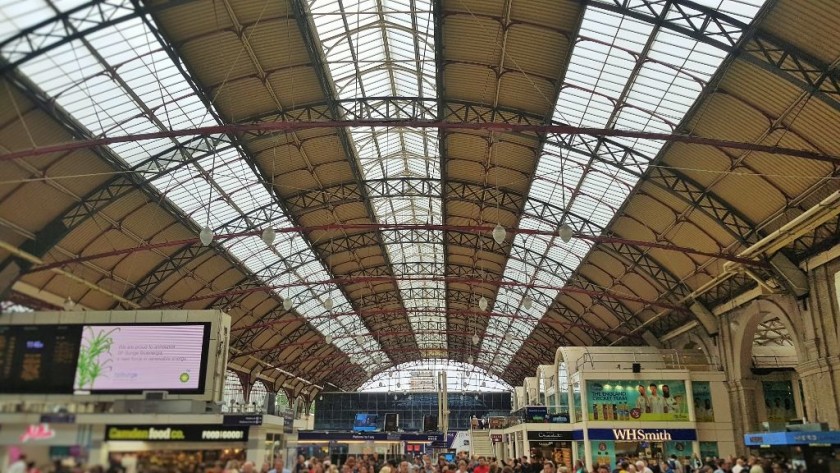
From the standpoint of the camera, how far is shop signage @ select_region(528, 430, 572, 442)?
3850 centimetres

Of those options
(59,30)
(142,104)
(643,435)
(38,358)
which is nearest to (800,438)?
(643,435)

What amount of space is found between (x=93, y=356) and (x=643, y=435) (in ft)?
103

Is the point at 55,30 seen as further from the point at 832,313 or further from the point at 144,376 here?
the point at 832,313

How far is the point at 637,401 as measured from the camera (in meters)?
37.0

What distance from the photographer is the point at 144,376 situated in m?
14.0

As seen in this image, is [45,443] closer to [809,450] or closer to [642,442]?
[809,450]

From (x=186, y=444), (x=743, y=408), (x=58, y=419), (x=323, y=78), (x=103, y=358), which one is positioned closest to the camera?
(x=58, y=419)

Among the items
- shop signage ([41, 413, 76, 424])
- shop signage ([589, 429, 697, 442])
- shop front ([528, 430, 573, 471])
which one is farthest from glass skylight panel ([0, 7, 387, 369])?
shop signage ([589, 429, 697, 442])

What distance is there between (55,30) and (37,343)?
10.5 metres

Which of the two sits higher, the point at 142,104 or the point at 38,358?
the point at 142,104

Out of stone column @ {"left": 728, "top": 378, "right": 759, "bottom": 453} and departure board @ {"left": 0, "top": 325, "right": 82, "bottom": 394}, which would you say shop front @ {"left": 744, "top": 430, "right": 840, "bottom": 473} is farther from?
departure board @ {"left": 0, "top": 325, "right": 82, "bottom": 394}

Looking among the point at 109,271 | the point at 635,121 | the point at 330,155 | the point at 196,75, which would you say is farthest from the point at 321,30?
the point at 109,271

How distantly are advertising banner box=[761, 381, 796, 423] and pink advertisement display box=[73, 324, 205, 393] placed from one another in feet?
104

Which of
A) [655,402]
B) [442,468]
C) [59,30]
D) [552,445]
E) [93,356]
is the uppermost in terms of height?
[59,30]
